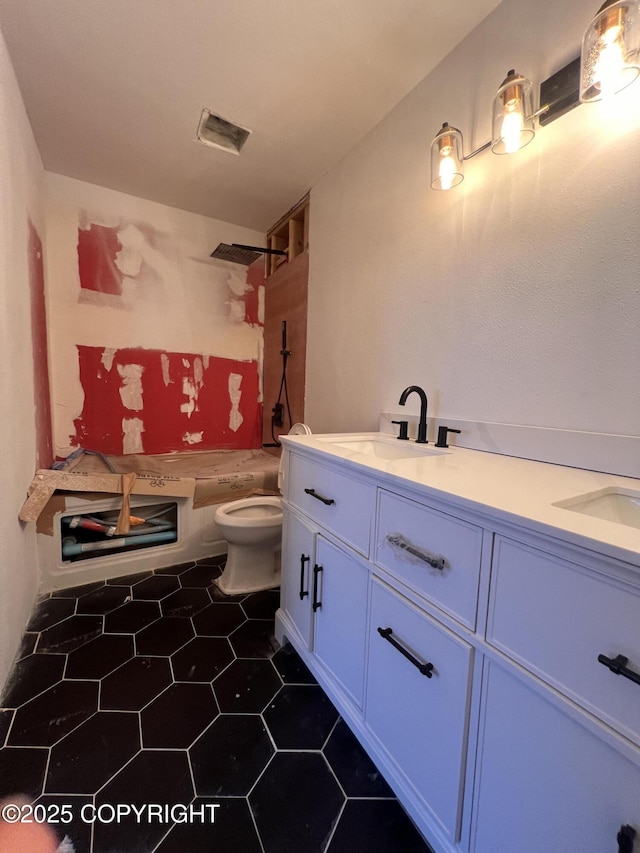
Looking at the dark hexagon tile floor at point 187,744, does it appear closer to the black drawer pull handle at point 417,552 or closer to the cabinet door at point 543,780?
the cabinet door at point 543,780

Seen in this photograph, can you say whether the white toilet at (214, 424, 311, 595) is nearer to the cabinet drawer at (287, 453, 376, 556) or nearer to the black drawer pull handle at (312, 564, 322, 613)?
the cabinet drawer at (287, 453, 376, 556)

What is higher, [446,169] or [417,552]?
[446,169]

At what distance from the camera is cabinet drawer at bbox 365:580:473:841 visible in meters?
0.75

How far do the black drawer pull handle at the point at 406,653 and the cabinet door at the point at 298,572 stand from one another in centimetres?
40

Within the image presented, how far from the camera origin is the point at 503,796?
66 centimetres

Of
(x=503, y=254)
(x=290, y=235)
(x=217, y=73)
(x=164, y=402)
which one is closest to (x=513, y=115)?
(x=503, y=254)

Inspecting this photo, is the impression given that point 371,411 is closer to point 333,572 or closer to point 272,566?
point 333,572

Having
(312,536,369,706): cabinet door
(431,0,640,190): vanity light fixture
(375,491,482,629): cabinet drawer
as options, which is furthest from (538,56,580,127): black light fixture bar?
(312,536,369,706): cabinet door

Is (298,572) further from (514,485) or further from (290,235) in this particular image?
(290,235)

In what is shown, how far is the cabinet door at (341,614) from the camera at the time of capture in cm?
106

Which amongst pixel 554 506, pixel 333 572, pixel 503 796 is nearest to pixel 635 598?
pixel 554 506

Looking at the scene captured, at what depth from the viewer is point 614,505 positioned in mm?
849

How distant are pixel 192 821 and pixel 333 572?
2.25 feet

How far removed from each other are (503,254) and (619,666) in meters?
1.21
